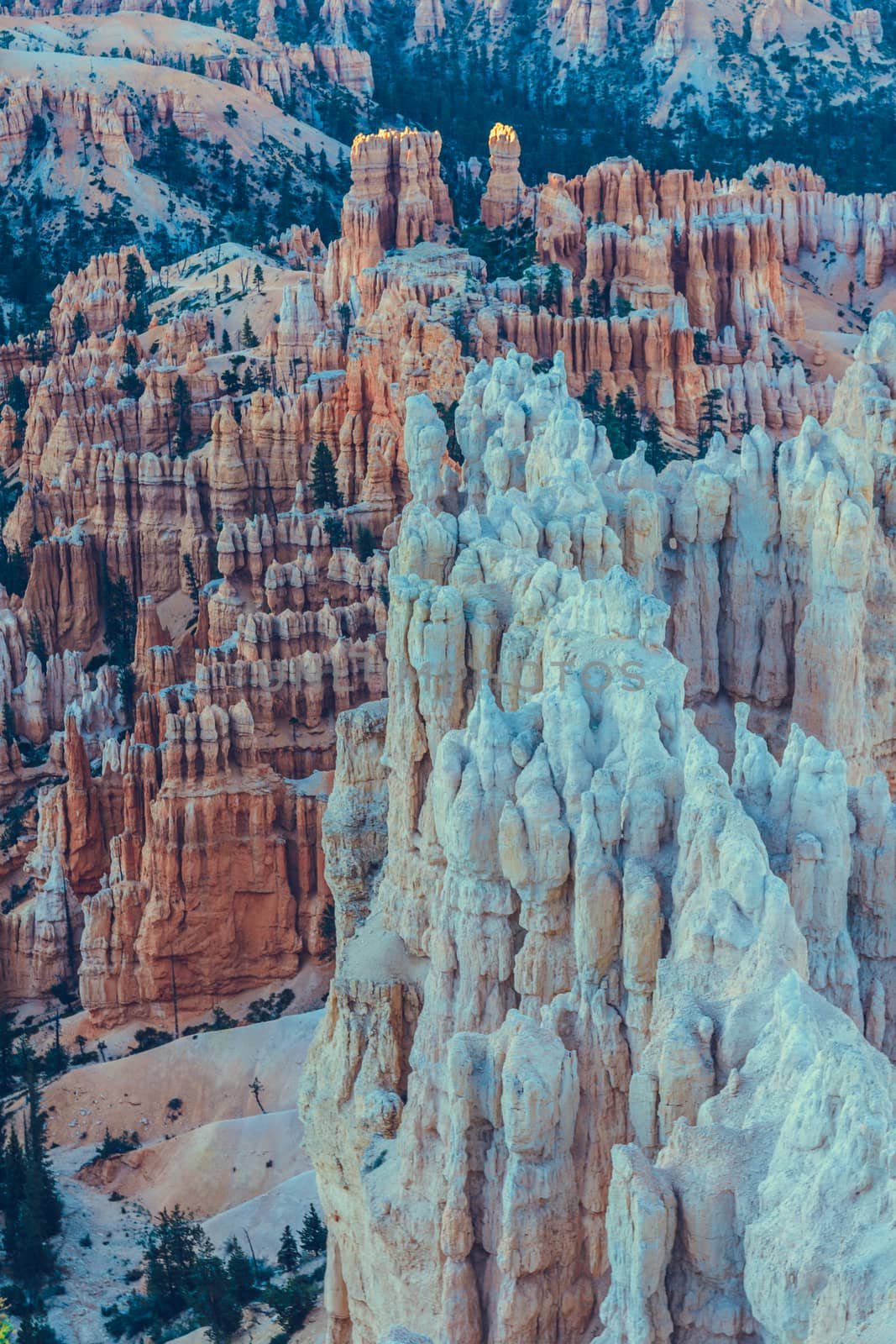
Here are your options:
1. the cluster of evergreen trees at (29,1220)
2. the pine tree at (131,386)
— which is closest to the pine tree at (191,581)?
the pine tree at (131,386)

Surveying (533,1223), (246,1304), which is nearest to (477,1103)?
(533,1223)

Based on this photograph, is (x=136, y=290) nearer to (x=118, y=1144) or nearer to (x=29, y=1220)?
(x=118, y=1144)

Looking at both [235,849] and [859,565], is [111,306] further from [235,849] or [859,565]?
[859,565]

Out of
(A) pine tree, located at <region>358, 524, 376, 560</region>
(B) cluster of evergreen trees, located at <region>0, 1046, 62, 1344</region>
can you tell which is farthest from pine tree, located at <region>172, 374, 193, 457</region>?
(B) cluster of evergreen trees, located at <region>0, 1046, 62, 1344</region>

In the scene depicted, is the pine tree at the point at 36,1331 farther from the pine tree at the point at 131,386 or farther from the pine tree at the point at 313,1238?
the pine tree at the point at 131,386

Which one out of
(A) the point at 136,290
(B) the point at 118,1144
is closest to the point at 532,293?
(A) the point at 136,290

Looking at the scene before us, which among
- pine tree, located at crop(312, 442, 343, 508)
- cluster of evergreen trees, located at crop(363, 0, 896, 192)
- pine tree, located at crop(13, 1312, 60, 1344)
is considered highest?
cluster of evergreen trees, located at crop(363, 0, 896, 192)

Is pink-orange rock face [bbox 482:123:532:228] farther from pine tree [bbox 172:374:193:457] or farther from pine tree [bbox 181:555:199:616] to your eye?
pine tree [bbox 181:555:199:616]
